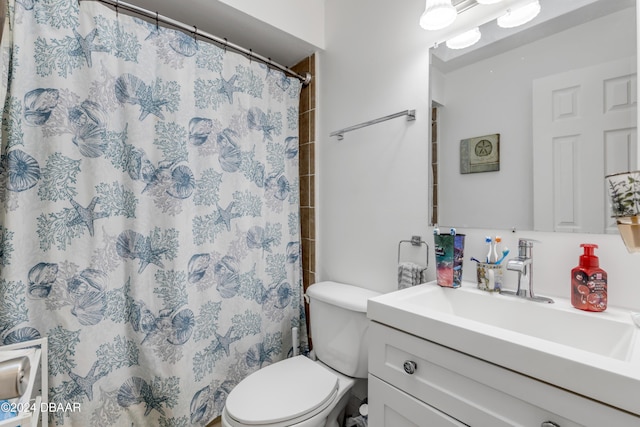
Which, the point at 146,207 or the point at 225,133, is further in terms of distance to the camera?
the point at 225,133

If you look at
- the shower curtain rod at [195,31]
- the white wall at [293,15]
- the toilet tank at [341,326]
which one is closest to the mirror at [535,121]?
the toilet tank at [341,326]

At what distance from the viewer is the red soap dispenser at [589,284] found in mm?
774

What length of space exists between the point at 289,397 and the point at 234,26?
1.81 metres

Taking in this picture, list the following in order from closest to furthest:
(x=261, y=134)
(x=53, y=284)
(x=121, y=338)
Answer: (x=53, y=284), (x=121, y=338), (x=261, y=134)

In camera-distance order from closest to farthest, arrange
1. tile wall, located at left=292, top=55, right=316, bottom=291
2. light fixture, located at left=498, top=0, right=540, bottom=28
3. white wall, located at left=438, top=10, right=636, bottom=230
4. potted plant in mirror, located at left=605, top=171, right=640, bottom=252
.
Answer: potted plant in mirror, located at left=605, top=171, right=640, bottom=252, white wall, located at left=438, top=10, right=636, bottom=230, light fixture, located at left=498, top=0, right=540, bottom=28, tile wall, located at left=292, top=55, right=316, bottom=291

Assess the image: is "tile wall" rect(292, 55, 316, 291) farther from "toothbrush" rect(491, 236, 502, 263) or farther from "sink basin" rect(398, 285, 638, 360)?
"toothbrush" rect(491, 236, 502, 263)

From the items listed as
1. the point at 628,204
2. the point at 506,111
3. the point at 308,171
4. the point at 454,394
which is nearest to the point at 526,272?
the point at 628,204

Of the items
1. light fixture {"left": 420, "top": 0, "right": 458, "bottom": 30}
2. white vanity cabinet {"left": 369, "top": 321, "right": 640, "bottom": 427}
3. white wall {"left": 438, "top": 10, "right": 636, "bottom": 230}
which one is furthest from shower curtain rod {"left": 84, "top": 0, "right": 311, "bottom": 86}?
white vanity cabinet {"left": 369, "top": 321, "right": 640, "bottom": 427}

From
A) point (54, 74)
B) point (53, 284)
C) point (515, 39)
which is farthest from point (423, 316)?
point (54, 74)

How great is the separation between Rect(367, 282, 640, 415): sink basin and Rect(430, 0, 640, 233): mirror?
0.27 metres

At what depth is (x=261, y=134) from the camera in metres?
1.68

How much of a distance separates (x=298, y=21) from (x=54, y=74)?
1180mm

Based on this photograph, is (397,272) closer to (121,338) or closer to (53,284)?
(121,338)

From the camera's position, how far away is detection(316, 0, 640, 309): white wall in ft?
4.03
